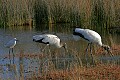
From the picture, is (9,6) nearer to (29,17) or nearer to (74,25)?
(29,17)

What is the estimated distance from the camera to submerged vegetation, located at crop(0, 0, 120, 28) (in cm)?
1872

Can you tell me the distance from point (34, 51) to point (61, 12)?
829 cm

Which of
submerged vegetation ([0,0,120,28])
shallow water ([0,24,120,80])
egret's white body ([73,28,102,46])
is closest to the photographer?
shallow water ([0,24,120,80])

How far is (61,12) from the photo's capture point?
2122cm

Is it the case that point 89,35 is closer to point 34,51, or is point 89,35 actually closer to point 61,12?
point 34,51

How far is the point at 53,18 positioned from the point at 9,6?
8.52 feet

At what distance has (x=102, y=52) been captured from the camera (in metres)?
12.2

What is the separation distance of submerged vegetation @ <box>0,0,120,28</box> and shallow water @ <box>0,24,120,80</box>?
25.4 inches

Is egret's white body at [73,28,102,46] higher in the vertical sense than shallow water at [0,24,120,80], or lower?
higher

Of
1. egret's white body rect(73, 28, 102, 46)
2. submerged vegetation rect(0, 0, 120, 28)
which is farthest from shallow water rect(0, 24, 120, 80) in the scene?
submerged vegetation rect(0, 0, 120, 28)

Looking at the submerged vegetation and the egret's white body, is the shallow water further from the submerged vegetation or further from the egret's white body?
the submerged vegetation

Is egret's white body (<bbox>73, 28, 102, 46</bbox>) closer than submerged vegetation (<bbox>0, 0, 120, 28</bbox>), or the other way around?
egret's white body (<bbox>73, 28, 102, 46</bbox>)

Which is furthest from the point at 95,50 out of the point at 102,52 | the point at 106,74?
the point at 106,74

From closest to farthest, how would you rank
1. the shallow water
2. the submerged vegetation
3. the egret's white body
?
the shallow water < the egret's white body < the submerged vegetation
